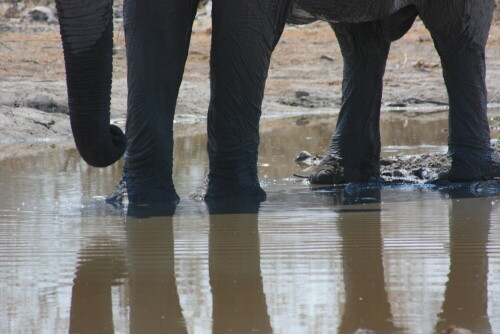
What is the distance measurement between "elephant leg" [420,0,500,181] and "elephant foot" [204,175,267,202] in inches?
77.4

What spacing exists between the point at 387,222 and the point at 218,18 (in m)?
1.80

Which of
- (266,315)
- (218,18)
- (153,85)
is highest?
(218,18)

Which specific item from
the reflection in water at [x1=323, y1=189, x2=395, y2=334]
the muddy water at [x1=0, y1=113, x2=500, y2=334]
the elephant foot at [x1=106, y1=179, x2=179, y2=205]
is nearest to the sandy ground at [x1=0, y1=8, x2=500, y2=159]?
the elephant foot at [x1=106, y1=179, x2=179, y2=205]

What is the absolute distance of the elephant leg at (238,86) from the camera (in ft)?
23.0

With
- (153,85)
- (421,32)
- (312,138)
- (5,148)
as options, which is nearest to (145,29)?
(153,85)

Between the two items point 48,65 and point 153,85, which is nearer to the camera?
point 153,85

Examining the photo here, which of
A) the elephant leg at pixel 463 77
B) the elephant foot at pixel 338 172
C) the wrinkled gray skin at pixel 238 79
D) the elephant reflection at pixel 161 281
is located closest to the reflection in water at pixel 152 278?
the elephant reflection at pixel 161 281

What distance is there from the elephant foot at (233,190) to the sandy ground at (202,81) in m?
3.88

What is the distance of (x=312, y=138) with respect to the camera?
40.5 feet

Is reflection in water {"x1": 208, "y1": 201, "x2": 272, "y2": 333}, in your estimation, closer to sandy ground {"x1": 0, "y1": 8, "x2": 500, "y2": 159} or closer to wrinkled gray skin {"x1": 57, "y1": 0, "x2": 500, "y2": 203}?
wrinkled gray skin {"x1": 57, "y1": 0, "x2": 500, "y2": 203}

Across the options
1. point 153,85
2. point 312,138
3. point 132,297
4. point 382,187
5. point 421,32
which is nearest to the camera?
point 132,297

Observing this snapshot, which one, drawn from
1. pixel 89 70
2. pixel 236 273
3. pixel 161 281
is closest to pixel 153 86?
pixel 89 70

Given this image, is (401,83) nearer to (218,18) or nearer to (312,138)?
(312,138)

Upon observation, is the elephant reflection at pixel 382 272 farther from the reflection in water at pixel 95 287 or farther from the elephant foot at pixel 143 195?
the elephant foot at pixel 143 195
